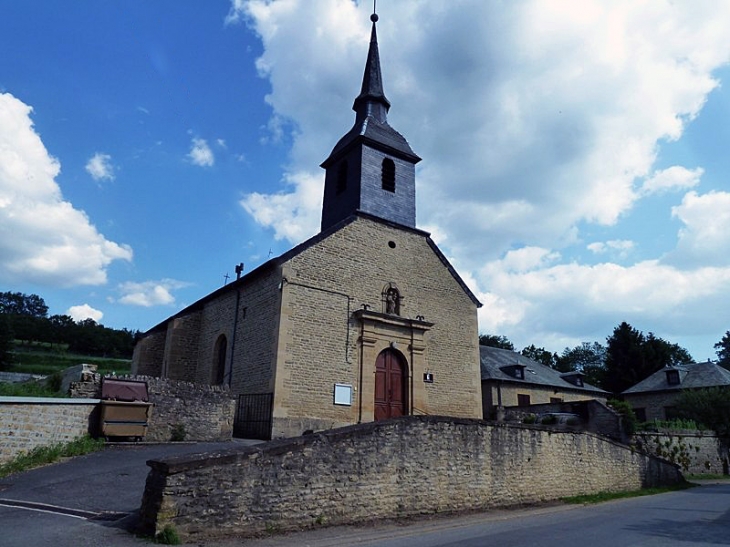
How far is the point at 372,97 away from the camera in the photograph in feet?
72.8

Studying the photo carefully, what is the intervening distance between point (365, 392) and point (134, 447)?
24.0ft

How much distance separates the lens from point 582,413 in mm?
19109

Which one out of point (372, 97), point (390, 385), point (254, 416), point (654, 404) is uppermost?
point (372, 97)

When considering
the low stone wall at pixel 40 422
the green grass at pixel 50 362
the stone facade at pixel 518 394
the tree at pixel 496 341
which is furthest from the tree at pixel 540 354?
the low stone wall at pixel 40 422

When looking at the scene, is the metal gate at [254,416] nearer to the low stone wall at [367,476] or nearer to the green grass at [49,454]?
the green grass at [49,454]

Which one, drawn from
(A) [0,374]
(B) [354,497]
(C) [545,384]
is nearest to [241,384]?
(B) [354,497]

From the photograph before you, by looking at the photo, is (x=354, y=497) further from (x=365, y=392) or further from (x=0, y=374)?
(x=0, y=374)

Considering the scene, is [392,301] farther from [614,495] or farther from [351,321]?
[614,495]

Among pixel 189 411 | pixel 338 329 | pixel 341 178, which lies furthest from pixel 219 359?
pixel 341 178

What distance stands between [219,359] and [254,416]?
478 centimetres

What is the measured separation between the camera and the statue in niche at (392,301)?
18425 mm

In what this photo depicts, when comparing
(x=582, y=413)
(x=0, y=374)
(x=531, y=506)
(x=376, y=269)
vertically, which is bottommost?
(x=531, y=506)

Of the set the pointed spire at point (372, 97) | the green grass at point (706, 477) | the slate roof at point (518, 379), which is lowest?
the green grass at point (706, 477)

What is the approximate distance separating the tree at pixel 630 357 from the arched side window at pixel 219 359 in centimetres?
3521
